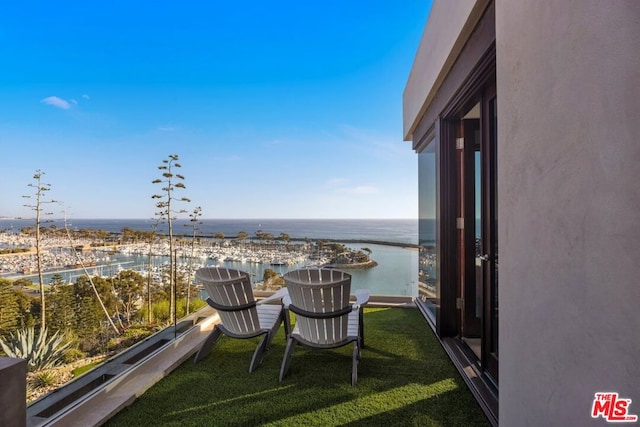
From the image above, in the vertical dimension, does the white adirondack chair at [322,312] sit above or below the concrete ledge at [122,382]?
above

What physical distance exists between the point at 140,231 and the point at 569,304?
10.9 feet

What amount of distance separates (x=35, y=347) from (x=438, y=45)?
13.3 ft

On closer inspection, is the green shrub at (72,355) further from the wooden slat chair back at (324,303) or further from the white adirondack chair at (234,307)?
the wooden slat chair back at (324,303)

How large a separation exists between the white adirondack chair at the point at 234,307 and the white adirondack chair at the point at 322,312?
381 mm

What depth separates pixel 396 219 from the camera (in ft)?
19.4

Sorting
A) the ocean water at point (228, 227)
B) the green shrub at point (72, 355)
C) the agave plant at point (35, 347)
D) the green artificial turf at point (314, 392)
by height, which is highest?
the ocean water at point (228, 227)

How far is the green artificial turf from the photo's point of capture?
7.17 ft

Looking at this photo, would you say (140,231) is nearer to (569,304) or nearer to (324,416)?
(324,416)

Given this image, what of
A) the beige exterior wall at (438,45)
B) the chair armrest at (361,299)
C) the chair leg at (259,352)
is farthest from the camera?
the chair armrest at (361,299)

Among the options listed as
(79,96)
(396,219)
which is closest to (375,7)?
(396,219)

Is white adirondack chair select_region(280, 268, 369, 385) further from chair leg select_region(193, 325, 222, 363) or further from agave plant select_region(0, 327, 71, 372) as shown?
agave plant select_region(0, 327, 71, 372)

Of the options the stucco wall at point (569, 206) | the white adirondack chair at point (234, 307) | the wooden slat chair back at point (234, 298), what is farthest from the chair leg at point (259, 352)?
the stucco wall at point (569, 206)

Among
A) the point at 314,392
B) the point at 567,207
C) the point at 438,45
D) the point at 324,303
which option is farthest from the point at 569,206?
the point at 438,45

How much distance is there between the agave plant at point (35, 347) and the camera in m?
2.05
